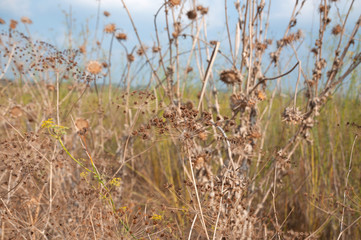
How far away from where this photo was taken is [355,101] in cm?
349

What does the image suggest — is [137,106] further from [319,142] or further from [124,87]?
[319,142]

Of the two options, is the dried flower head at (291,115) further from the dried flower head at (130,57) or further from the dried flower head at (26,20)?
the dried flower head at (26,20)

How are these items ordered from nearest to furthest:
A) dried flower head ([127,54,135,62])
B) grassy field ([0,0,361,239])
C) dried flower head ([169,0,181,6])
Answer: grassy field ([0,0,361,239]) < dried flower head ([169,0,181,6]) < dried flower head ([127,54,135,62])

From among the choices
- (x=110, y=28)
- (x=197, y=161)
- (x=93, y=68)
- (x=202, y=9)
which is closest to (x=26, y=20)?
(x=110, y=28)

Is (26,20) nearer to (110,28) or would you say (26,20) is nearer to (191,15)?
(110,28)

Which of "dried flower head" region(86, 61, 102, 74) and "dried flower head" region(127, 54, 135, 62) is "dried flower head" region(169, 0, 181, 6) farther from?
"dried flower head" region(127, 54, 135, 62)

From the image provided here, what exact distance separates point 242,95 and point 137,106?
551 millimetres

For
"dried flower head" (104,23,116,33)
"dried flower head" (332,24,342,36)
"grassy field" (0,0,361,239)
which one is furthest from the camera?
"dried flower head" (104,23,116,33)

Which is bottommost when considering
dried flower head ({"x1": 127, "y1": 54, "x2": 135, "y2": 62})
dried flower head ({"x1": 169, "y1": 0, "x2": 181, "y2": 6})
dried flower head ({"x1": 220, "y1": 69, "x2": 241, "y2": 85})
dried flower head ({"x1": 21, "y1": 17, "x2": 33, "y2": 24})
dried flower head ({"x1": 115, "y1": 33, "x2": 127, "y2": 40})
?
dried flower head ({"x1": 220, "y1": 69, "x2": 241, "y2": 85})

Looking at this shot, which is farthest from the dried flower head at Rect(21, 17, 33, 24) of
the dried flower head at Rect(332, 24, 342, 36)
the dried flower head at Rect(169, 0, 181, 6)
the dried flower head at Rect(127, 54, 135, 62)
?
the dried flower head at Rect(332, 24, 342, 36)

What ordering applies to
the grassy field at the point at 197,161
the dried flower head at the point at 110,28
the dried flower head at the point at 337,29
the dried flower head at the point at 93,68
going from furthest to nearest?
the dried flower head at the point at 110,28 < the dried flower head at the point at 337,29 < the dried flower head at the point at 93,68 < the grassy field at the point at 197,161

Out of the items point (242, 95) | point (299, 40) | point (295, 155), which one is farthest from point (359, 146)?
point (242, 95)

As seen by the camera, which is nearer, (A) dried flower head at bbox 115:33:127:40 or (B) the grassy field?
(B) the grassy field

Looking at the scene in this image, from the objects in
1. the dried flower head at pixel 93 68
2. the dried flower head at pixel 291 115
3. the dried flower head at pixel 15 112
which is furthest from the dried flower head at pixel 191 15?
the dried flower head at pixel 15 112
